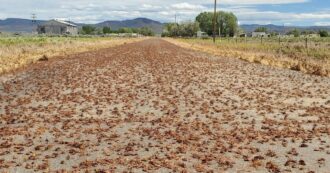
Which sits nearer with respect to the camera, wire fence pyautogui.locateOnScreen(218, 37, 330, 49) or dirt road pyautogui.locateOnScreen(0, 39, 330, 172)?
dirt road pyautogui.locateOnScreen(0, 39, 330, 172)

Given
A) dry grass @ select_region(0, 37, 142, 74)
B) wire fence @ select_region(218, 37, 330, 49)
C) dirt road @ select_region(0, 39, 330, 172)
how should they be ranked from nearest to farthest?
dirt road @ select_region(0, 39, 330, 172)
dry grass @ select_region(0, 37, 142, 74)
wire fence @ select_region(218, 37, 330, 49)

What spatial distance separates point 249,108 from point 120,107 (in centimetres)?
342

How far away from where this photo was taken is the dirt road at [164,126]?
26.7ft

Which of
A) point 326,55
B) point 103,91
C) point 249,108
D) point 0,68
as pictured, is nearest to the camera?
point 249,108

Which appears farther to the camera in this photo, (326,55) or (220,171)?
(326,55)

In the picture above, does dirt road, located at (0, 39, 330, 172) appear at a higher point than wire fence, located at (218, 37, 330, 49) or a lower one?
higher

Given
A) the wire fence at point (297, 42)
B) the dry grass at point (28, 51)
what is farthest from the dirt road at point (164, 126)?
the wire fence at point (297, 42)

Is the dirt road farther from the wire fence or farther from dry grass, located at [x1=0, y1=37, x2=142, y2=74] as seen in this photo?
the wire fence

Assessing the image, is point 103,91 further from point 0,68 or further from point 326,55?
point 326,55

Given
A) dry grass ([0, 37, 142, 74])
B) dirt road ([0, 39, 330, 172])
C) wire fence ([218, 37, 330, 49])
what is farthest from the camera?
wire fence ([218, 37, 330, 49])

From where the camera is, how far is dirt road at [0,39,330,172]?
8141mm

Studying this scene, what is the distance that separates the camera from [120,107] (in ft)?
45.5

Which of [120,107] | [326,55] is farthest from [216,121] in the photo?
[326,55]

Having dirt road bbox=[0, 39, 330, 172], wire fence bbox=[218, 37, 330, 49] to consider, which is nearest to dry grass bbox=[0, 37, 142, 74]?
dirt road bbox=[0, 39, 330, 172]
